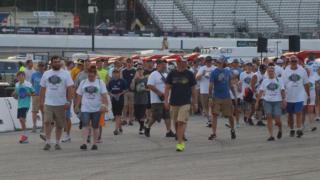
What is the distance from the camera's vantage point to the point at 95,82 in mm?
13266

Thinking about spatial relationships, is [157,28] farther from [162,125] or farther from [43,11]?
[162,125]

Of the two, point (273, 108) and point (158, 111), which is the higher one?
point (273, 108)

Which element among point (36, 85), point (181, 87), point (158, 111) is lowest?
point (158, 111)

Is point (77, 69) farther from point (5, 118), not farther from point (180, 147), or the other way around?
point (180, 147)

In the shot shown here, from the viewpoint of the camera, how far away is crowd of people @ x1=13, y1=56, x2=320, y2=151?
13.1 meters

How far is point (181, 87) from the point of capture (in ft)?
43.2

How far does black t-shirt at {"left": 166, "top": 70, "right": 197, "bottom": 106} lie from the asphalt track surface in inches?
36.6

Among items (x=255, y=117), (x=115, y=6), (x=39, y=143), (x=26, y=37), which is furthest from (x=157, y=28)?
(x=39, y=143)

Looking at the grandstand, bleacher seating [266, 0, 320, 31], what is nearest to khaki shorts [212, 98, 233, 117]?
the grandstand

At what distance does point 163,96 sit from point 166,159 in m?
3.41

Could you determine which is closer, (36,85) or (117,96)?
(117,96)

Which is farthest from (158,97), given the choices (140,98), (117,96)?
(140,98)

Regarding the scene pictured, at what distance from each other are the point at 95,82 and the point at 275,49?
29.8 m

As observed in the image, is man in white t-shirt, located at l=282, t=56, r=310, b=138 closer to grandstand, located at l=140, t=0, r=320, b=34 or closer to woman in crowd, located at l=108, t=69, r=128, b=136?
woman in crowd, located at l=108, t=69, r=128, b=136
